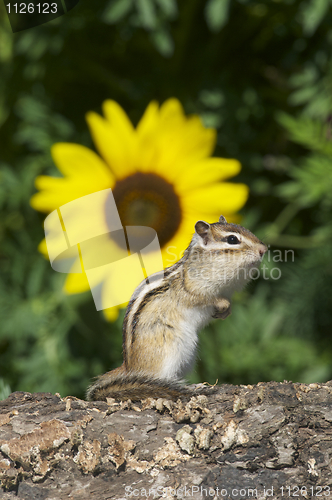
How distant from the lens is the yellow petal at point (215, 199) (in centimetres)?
200

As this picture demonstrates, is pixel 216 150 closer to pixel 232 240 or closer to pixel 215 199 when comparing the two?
pixel 215 199

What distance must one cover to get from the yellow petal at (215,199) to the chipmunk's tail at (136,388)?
0.67 m

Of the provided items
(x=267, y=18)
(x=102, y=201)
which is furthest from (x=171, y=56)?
(x=102, y=201)

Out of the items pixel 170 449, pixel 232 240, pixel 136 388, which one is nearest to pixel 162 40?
pixel 232 240

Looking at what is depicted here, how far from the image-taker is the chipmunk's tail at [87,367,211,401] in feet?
5.52

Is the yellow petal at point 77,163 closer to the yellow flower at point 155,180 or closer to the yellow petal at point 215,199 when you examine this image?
the yellow flower at point 155,180

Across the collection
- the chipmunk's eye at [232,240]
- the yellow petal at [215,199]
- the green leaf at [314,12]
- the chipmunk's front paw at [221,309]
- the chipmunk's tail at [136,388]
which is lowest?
the chipmunk's tail at [136,388]

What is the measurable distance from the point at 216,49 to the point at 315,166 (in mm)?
1020

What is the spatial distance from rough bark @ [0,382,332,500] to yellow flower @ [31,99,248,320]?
469 millimetres

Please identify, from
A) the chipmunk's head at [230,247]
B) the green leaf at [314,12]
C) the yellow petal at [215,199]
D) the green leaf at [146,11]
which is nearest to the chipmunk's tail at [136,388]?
the chipmunk's head at [230,247]

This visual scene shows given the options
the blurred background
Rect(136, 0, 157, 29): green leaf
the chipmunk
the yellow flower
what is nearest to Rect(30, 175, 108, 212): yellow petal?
the yellow flower

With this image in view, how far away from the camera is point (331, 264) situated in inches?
123

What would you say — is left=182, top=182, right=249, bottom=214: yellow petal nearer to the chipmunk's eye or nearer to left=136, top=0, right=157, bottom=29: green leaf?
the chipmunk's eye

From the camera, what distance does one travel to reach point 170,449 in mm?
1550
